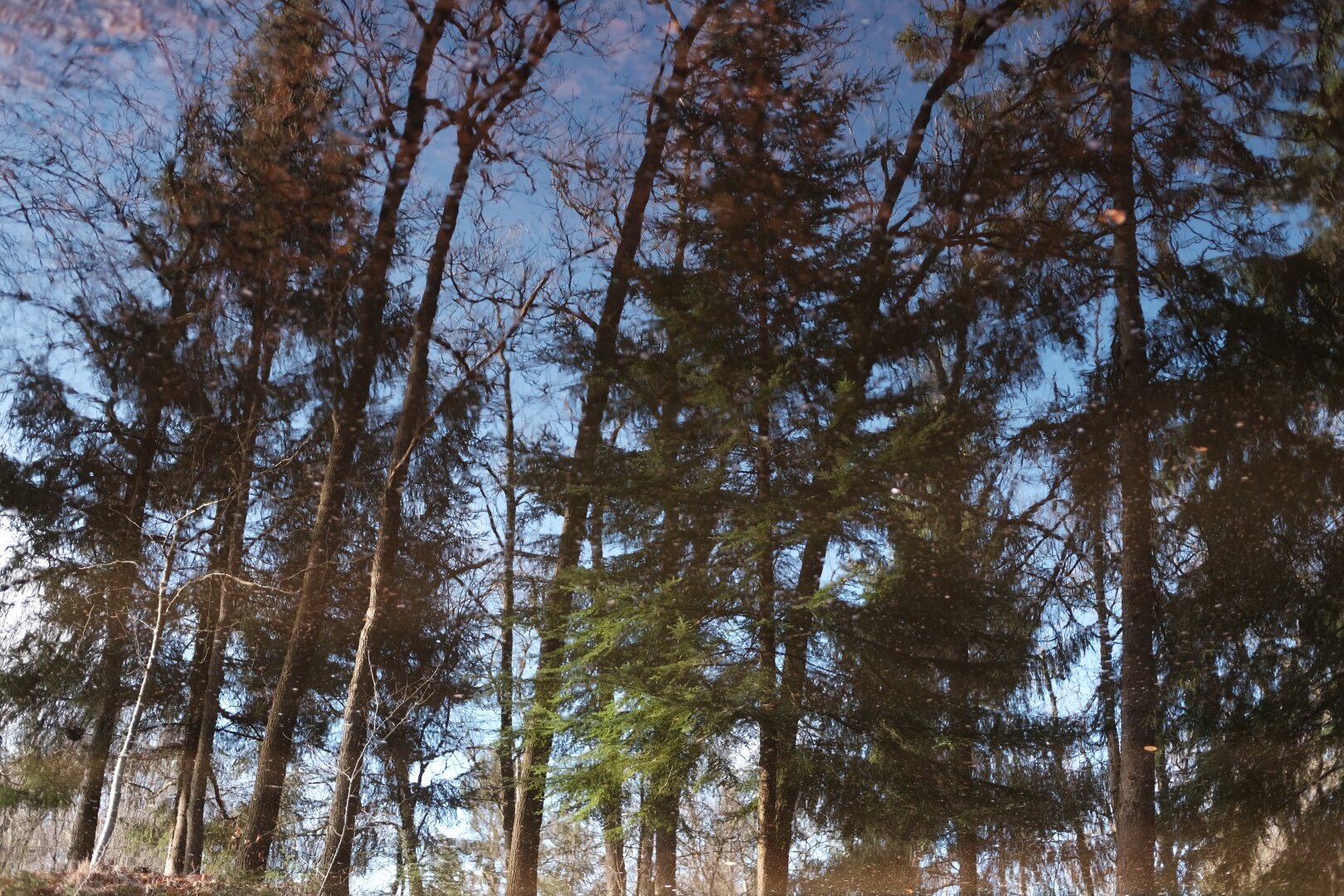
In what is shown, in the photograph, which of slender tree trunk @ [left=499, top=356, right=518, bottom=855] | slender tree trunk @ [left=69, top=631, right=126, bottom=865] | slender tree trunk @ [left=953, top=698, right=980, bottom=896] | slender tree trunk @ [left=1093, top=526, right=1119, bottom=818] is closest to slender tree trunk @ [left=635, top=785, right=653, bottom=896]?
slender tree trunk @ [left=499, top=356, right=518, bottom=855]

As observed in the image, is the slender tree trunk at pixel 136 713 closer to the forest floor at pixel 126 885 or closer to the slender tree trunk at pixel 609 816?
the forest floor at pixel 126 885

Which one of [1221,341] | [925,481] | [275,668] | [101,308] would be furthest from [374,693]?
[1221,341]

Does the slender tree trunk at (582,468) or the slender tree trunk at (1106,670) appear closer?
the slender tree trunk at (582,468)

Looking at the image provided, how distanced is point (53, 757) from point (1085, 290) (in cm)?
418

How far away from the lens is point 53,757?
3240 millimetres

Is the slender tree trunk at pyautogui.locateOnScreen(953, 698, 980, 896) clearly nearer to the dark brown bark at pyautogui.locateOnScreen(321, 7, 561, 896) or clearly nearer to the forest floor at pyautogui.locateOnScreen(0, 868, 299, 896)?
the dark brown bark at pyautogui.locateOnScreen(321, 7, 561, 896)

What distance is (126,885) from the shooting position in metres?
2.73

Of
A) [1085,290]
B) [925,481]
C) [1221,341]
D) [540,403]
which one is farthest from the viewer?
[540,403]

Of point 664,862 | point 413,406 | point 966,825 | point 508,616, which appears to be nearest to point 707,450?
point 508,616

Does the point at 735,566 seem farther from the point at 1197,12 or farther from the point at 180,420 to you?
the point at 1197,12

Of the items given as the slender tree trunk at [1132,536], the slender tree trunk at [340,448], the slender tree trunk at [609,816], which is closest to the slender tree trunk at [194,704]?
the slender tree trunk at [340,448]

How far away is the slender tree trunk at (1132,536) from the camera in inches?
134

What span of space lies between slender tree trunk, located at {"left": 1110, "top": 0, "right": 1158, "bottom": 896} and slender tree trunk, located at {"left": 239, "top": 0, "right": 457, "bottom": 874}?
107 inches

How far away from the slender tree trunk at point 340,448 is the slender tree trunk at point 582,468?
0.86m
